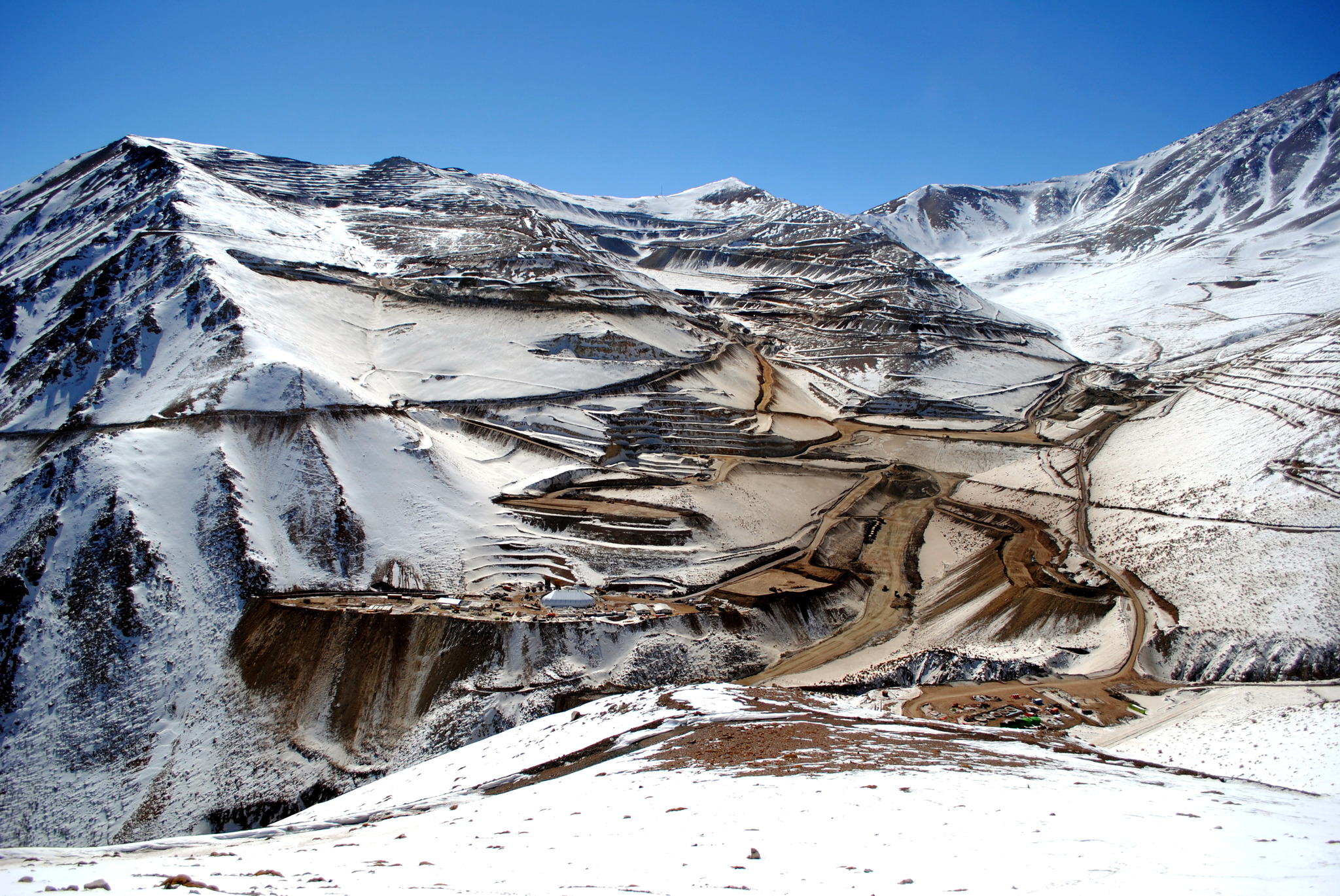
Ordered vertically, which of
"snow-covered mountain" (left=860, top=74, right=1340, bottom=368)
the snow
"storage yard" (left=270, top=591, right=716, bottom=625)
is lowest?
the snow

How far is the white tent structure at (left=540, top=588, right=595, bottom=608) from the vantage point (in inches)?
990

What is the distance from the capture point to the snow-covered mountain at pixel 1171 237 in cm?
7088

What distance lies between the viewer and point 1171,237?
4446 inches

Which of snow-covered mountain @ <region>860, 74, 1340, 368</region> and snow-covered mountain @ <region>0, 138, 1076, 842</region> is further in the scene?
snow-covered mountain @ <region>860, 74, 1340, 368</region>

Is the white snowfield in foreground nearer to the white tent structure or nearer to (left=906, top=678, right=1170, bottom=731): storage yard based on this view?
(left=906, top=678, right=1170, bottom=731): storage yard

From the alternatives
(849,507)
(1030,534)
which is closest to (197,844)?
(849,507)

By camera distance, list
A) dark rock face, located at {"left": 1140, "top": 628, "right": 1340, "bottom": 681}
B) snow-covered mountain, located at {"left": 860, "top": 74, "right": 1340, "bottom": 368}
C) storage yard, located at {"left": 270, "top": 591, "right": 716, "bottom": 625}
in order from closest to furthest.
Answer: dark rock face, located at {"left": 1140, "top": 628, "right": 1340, "bottom": 681}, storage yard, located at {"left": 270, "top": 591, "right": 716, "bottom": 625}, snow-covered mountain, located at {"left": 860, "top": 74, "right": 1340, "bottom": 368}

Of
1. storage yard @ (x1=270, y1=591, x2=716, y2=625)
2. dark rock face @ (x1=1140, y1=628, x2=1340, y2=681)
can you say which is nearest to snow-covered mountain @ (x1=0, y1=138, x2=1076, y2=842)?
storage yard @ (x1=270, y1=591, x2=716, y2=625)

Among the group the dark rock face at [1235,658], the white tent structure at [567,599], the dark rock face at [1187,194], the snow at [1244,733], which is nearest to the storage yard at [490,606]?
the white tent structure at [567,599]

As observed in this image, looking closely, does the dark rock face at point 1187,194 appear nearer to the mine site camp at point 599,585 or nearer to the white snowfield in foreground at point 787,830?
the mine site camp at point 599,585

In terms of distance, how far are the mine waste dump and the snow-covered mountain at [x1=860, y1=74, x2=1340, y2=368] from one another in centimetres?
996

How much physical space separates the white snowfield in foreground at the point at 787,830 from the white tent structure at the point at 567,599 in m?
9.46

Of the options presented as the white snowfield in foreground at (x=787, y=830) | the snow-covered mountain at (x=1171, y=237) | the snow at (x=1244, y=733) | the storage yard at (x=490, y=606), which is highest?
the snow-covered mountain at (x=1171, y=237)

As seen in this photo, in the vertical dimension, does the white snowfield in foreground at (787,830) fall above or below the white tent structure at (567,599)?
below
